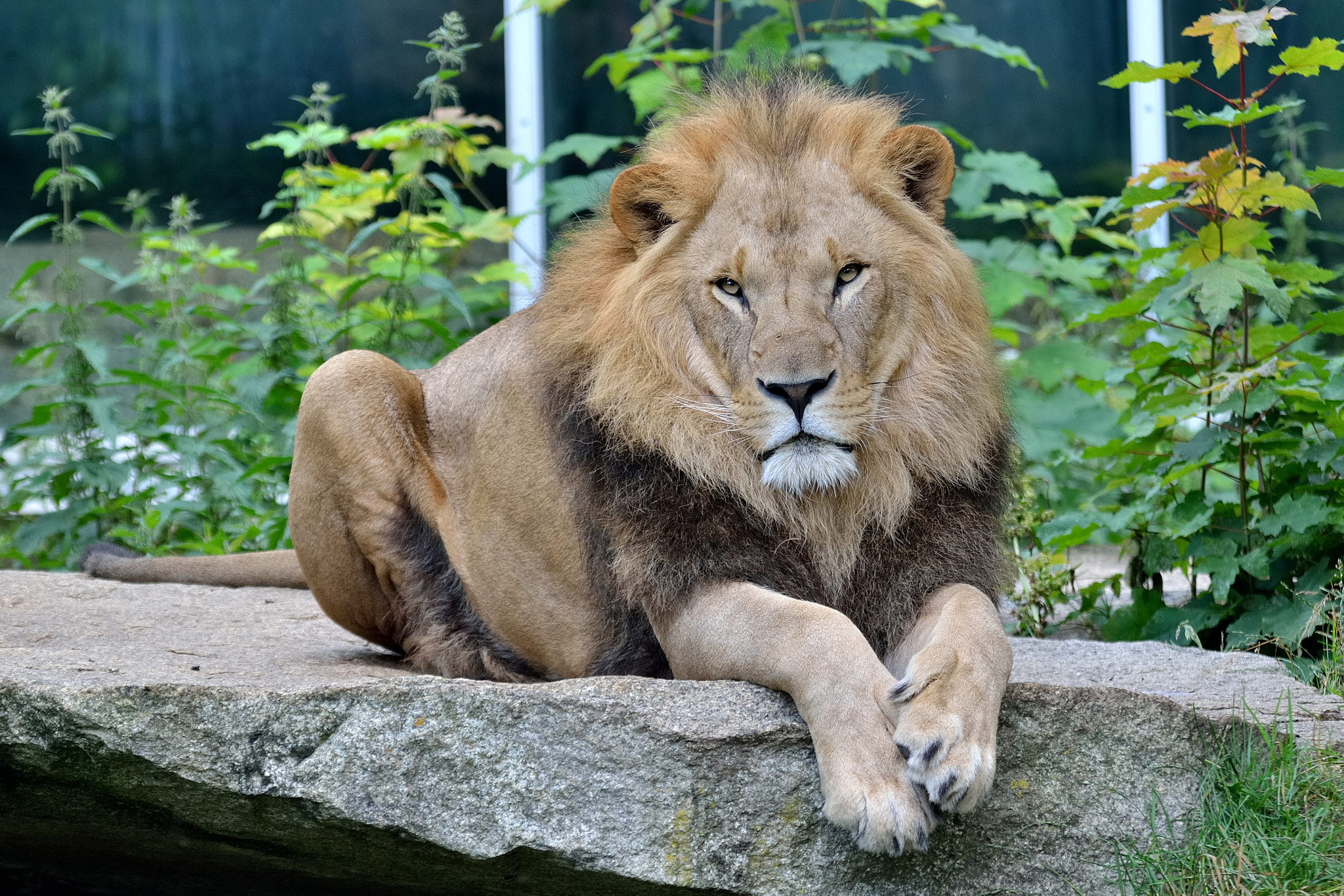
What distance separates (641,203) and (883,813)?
1.57m

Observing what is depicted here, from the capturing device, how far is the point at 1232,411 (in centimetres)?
421

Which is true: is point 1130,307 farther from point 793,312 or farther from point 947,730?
point 947,730

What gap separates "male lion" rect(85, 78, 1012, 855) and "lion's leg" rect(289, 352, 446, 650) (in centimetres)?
28

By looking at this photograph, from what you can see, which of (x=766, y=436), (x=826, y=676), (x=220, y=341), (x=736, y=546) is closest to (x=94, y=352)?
(x=220, y=341)

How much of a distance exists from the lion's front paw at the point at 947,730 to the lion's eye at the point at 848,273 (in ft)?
2.86

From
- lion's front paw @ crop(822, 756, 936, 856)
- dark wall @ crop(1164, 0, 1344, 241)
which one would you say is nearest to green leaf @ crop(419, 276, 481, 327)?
lion's front paw @ crop(822, 756, 936, 856)

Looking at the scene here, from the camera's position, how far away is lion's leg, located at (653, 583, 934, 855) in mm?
2342

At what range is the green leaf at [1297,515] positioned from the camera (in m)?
3.90

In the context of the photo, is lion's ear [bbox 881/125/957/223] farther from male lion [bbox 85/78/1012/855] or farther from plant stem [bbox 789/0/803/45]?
plant stem [bbox 789/0/803/45]

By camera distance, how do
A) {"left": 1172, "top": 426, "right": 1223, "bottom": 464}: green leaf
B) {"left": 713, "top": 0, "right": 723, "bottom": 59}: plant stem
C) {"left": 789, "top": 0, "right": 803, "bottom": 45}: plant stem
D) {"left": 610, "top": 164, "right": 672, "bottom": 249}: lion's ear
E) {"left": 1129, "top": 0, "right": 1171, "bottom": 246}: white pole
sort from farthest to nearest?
{"left": 1129, "top": 0, "right": 1171, "bottom": 246}: white pole → {"left": 713, "top": 0, "right": 723, "bottom": 59}: plant stem → {"left": 789, "top": 0, "right": 803, "bottom": 45}: plant stem → {"left": 1172, "top": 426, "right": 1223, "bottom": 464}: green leaf → {"left": 610, "top": 164, "right": 672, "bottom": 249}: lion's ear

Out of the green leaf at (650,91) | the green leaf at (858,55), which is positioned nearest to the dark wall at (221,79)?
the green leaf at (650,91)

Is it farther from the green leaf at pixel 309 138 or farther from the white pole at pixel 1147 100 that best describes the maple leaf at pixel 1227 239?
the white pole at pixel 1147 100

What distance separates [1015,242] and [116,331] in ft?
15.7

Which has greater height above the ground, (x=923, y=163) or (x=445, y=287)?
(x=923, y=163)
